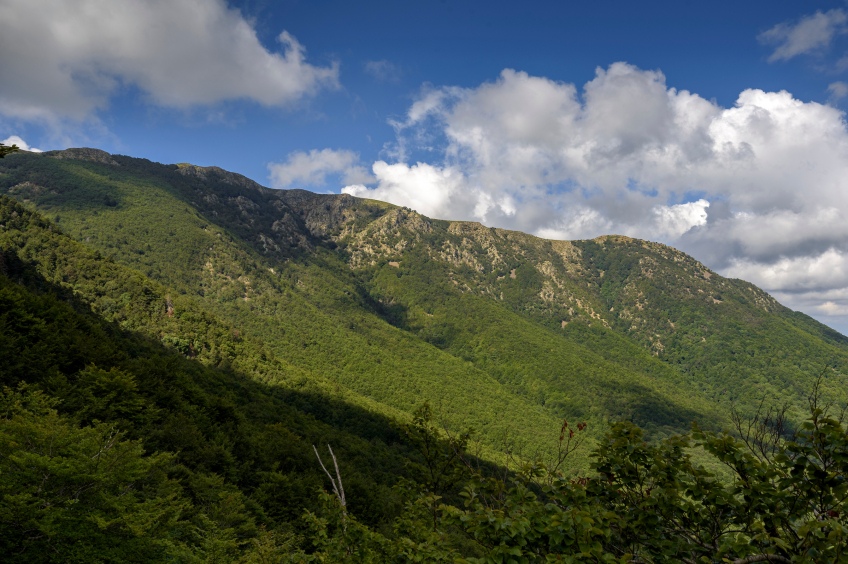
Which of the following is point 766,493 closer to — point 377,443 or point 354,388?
point 377,443

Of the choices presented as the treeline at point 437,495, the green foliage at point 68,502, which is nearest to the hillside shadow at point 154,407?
the treeline at point 437,495

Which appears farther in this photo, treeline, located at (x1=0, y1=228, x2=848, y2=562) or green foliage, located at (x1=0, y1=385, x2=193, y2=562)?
green foliage, located at (x1=0, y1=385, x2=193, y2=562)

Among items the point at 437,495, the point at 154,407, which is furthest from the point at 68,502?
the point at 154,407

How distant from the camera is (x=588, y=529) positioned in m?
4.90

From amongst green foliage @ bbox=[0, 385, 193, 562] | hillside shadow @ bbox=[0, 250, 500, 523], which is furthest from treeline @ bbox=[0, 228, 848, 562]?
hillside shadow @ bbox=[0, 250, 500, 523]

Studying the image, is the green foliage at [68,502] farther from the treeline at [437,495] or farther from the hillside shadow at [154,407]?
the hillside shadow at [154,407]

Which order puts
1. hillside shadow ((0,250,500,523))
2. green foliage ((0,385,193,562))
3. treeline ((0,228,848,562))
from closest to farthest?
treeline ((0,228,848,562))
green foliage ((0,385,193,562))
hillside shadow ((0,250,500,523))

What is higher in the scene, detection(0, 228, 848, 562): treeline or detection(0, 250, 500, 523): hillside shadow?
detection(0, 228, 848, 562): treeline

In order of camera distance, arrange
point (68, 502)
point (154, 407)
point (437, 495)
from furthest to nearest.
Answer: point (154, 407), point (68, 502), point (437, 495)

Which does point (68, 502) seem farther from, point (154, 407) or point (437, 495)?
point (154, 407)

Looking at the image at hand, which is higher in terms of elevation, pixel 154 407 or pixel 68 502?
pixel 68 502

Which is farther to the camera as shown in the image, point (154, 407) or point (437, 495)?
point (154, 407)

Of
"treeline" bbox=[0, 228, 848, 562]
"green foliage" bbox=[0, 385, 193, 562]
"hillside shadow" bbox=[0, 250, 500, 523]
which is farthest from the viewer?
"hillside shadow" bbox=[0, 250, 500, 523]

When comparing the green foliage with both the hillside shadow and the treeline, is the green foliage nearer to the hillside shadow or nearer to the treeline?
the treeline
